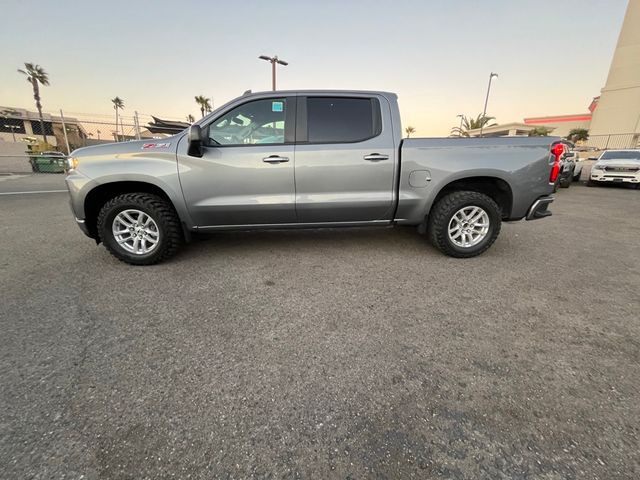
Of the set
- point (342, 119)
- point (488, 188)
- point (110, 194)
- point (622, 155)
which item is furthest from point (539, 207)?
point (622, 155)

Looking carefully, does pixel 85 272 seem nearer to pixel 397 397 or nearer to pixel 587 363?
pixel 397 397

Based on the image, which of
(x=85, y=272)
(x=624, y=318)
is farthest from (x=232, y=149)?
(x=624, y=318)

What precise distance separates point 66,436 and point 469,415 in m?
1.98

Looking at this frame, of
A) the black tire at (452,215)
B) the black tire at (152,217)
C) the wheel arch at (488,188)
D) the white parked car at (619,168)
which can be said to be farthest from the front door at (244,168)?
the white parked car at (619,168)

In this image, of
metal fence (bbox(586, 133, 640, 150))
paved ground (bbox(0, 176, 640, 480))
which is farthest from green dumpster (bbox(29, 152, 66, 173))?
metal fence (bbox(586, 133, 640, 150))

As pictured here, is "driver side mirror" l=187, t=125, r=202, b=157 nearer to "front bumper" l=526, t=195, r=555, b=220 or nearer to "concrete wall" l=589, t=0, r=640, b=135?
"front bumper" l=526, t=195, r=555, b=220

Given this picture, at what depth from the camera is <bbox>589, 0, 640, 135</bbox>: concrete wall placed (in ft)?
70.7

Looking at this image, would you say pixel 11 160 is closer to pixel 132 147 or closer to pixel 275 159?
pixel 132 147

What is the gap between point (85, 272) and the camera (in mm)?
3328

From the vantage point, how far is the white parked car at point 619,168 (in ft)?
37.8

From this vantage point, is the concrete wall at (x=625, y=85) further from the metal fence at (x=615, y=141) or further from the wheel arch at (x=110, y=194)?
the wheel arch at (x=110, y=194)

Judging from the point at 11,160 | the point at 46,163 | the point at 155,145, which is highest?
the point at 155,145

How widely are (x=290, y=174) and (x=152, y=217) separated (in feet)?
5.18

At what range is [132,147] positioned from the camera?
10.9 feet
